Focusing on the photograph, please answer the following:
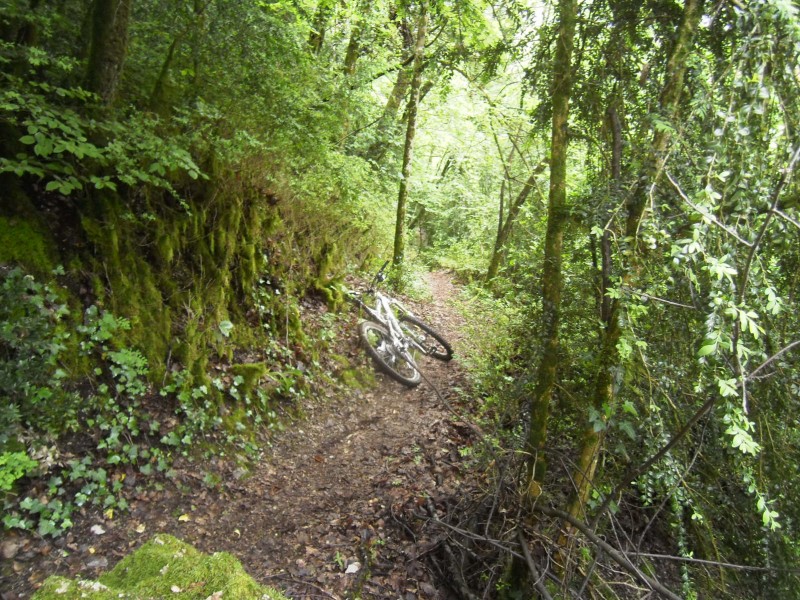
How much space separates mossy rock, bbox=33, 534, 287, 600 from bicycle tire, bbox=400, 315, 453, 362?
5651mm

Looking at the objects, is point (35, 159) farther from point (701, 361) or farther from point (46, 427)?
point (701, 361)

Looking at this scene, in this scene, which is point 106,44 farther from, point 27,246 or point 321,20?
point 321,20

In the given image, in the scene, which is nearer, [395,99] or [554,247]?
[554,247]

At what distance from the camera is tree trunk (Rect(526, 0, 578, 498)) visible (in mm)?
3811

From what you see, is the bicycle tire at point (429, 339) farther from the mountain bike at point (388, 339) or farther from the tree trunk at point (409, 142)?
the tree trunk at point (409, 142)

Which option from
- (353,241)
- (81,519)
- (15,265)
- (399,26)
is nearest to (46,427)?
(81,519)

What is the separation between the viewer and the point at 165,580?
9.25 feet

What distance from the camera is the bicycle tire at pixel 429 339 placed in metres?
8.56

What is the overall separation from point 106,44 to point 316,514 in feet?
16.5

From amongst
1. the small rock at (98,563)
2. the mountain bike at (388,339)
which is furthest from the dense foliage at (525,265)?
the mountain bike at (388,339)

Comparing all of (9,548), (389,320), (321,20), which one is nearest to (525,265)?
(389,320)

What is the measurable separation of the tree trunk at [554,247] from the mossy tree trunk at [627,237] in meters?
0.36

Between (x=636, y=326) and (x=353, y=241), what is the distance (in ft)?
25.4

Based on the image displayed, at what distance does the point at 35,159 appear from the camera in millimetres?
3918
